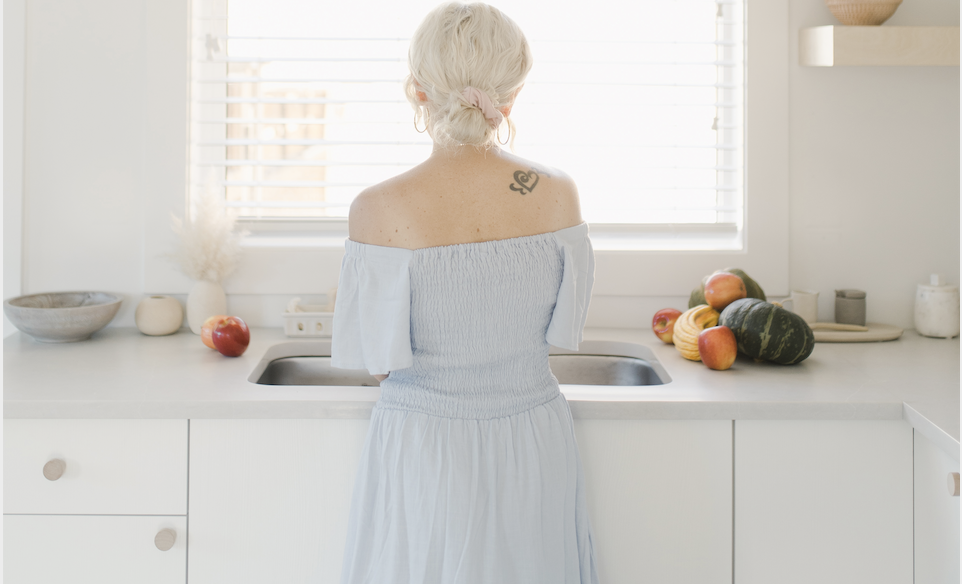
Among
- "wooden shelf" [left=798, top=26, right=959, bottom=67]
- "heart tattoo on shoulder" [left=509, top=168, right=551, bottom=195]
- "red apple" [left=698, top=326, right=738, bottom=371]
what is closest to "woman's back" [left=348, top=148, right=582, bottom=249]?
"heart tattoo on shoulder" [left=509, top=168, right=551, bottom=195]

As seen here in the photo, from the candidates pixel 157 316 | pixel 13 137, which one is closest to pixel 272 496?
pixel 157 316

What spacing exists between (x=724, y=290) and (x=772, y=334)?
0.61 feet

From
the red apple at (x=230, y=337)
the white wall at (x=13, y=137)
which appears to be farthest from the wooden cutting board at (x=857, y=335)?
the white wall at (x=13, y=137)

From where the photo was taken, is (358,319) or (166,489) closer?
(358,319)

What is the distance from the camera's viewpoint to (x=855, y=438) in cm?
137

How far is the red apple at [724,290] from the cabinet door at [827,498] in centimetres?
43

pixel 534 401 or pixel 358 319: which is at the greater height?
pixel 358 319

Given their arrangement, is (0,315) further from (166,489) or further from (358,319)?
(358,319)

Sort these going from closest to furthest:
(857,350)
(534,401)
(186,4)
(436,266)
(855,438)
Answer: (436,266) → (534,401) → (855,438) → (857,350) → (186,4)

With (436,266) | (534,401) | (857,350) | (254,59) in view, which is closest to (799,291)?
(857,350)

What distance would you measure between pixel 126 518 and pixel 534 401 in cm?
77

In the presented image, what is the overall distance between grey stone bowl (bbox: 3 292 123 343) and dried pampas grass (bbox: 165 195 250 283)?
0.19 m

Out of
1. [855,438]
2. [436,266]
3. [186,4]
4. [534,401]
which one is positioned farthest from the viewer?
[186,4]

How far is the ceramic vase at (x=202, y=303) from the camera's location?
192cm
